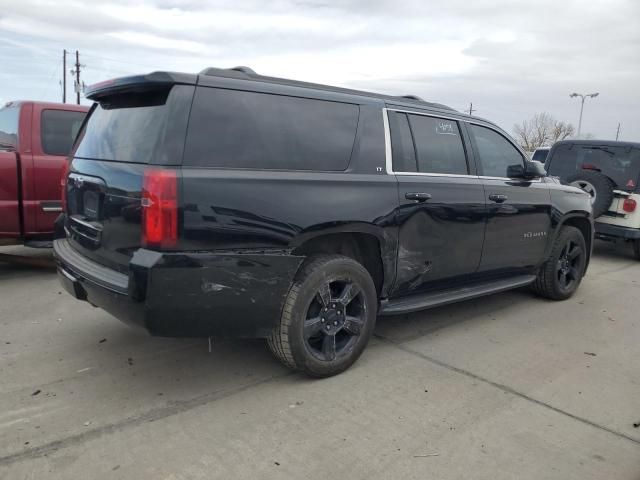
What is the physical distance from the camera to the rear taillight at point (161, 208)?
276 centimetres

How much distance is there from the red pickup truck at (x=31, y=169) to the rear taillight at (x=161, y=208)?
3.19m

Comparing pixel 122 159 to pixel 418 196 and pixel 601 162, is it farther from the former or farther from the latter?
pixel 601 162

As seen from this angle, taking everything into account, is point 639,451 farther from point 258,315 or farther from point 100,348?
point 100,348

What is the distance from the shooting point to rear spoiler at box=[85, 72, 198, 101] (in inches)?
116

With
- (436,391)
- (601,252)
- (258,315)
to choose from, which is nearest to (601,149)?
(601,252)

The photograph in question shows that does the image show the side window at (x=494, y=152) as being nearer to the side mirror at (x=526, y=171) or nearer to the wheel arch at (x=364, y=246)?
the side mirror at (x=526, y=171)

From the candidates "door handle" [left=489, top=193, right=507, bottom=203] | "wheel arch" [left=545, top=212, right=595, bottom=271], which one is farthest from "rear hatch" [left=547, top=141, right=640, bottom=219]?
"door handle" [left=489, top=193, right=507, bottom=203]

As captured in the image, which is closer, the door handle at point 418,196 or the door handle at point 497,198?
the door handle at point 418,196

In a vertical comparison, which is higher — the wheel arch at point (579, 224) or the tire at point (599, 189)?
the tire at point (599, 189)

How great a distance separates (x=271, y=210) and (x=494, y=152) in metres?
2.60

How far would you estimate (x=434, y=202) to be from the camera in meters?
4.01

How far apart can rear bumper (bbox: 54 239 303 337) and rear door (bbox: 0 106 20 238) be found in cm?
276

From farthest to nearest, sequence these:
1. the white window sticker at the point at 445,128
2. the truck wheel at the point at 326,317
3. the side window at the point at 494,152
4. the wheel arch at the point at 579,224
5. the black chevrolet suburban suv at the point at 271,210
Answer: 1. the wheel arch at the point at 579,224
2. the side window at the point at 494,152
3. the white window sticker at the point at 445,128
4. the truck wheel at the point at 326,317
5. the black chevrolet suburban suv at the point at 271,210

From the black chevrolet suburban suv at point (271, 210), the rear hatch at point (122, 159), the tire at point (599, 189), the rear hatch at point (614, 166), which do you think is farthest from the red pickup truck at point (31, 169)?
the rear hatch at point (614, 166)
